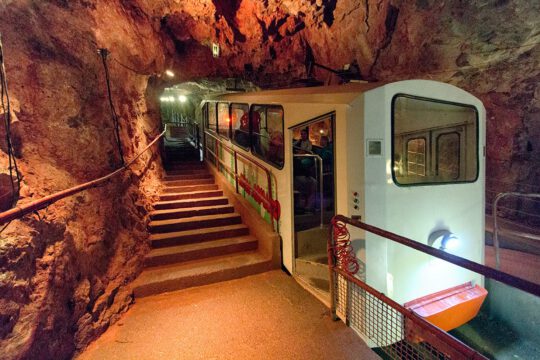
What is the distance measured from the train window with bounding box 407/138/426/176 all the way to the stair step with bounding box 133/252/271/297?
2746mm

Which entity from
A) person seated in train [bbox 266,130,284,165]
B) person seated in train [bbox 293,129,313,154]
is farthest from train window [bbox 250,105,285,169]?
person seated in train [bbox 293,129,313,154]

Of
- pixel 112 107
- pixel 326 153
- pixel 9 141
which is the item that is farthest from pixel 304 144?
pixel 9 141

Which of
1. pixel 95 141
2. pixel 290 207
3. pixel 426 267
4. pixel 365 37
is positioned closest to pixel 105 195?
pixel 95 141

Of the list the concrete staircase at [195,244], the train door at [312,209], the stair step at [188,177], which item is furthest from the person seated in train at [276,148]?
the stair step at [188,177]

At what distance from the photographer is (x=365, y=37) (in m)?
6.96

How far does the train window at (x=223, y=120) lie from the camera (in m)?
7.63

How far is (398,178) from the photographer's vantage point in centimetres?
327

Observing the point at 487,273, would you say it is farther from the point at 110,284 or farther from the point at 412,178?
the point at 110,284

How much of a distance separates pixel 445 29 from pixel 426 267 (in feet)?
16.8

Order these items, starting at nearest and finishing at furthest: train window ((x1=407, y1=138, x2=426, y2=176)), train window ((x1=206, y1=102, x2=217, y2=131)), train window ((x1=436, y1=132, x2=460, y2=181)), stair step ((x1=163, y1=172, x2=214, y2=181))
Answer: train window ((x1=407, y1=138, x2=426, y2=176)) → train window ((x1=436, y1=132, x2=460, y2=181)) → stair step ((x1=163, y1=172, x2=214, y2=181)) → train window ((x1=206, y1=102, x2=217, y2=131))

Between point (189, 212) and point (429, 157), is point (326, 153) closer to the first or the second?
point (429, 157)

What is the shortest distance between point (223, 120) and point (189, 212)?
329 centimetres

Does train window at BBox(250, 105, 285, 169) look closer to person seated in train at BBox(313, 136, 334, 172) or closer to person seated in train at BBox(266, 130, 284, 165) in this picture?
person seated in train at BBox(266, 130, 284, 165)

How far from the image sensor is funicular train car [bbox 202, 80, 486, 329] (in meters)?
3.04
